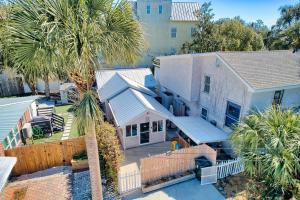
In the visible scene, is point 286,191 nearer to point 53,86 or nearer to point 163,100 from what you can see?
point 163,100

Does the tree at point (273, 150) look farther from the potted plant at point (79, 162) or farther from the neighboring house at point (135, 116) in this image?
the potted plant at point (79, 162)

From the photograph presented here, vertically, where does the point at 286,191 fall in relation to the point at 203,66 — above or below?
below

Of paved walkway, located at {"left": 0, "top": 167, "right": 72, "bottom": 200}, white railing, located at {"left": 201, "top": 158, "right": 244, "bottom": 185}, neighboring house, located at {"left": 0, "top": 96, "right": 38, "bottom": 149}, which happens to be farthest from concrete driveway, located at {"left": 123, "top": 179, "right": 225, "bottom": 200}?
neighboring house, located at {"left": 0, "top": 96, "right": 38, "bottom": 149}

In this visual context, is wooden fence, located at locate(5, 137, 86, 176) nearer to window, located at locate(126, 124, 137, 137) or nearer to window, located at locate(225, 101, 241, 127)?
window, located at locate(126, 124, 137, 137)

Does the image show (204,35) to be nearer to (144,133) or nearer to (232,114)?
(232,114)

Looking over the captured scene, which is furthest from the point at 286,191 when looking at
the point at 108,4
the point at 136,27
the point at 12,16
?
the point at 12,16

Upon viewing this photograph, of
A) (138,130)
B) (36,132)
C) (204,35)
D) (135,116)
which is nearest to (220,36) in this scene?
(204,35)

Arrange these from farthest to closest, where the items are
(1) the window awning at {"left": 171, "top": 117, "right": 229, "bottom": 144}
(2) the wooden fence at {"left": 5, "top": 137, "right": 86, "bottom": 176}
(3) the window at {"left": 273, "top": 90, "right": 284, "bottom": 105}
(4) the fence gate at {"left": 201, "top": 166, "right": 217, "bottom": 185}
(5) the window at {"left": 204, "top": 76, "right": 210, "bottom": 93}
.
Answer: (5) the window at {"left": 204, "top": 76, "right": 210, "bottom": 93} < (3) the window at {"left": 273, "top": 90, "right": 284, "bottom": 105} < (1) the window awning at {"left": 171, "top": 117, "right": 229, "bottom": 144} < (2) the wooden fence at {"left": 5, "top": 137, "right": 86, "bottom": 176} < (4) the fence gate at {"left": 201, "top": 166, "right": 217, "bottom": 185}
